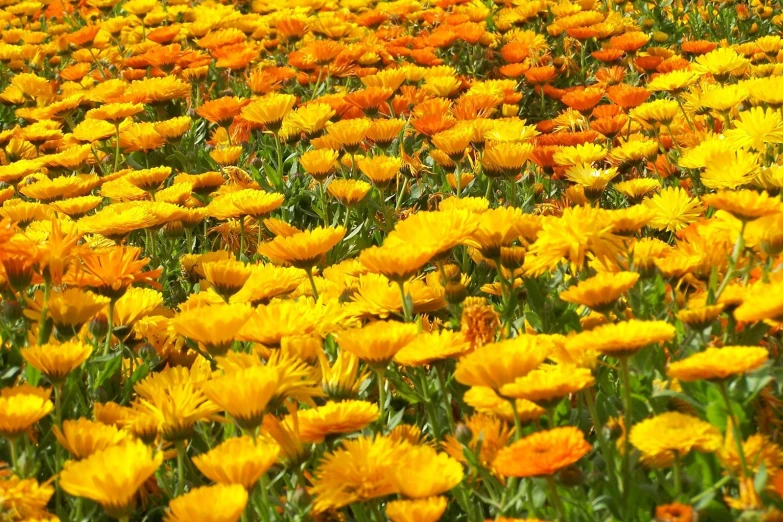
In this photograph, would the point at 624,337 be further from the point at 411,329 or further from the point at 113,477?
the point at 113,477

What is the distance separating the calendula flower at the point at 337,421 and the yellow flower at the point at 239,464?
13cm

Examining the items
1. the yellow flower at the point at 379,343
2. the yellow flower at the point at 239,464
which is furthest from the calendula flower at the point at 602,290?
the yellow flower at the point at 239,464

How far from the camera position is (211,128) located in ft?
15.1

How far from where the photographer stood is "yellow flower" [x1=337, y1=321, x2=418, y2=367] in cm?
152

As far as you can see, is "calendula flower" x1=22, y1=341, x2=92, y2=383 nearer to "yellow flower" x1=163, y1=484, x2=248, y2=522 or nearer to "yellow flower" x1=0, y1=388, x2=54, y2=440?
"yellow flower" x1=0, y1=388, x2=54, y2=440

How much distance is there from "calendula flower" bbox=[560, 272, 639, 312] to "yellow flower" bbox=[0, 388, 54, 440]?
0.74 m

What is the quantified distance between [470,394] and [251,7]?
218 inches

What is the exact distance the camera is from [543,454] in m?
1.19

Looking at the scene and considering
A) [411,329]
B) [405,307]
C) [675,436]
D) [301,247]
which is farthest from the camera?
[301,247]

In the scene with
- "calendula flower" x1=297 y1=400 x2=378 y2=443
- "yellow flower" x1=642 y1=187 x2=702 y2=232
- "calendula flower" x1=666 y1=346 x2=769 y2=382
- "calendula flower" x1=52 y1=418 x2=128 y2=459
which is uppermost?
"calendula flower" x1=666 y1=346 x2=769 y2=382

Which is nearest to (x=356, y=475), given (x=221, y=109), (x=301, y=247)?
(x=301, y=247)

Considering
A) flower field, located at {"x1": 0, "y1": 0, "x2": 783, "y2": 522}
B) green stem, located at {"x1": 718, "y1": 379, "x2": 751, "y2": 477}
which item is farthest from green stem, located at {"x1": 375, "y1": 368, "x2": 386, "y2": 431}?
green stem, located at {"x1": 718, "y1": 379, "x2": 751, "y2": 477}

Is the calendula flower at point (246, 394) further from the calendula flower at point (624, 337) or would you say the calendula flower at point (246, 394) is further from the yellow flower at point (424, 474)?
the calendula flower at point (624, 337)

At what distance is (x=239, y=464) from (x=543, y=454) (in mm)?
355
